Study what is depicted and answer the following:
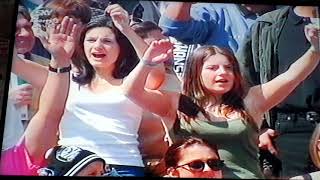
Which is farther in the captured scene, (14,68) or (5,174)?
(14,68)

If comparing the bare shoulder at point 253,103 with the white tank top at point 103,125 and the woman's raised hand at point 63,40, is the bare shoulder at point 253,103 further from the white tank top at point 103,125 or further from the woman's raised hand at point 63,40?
the woman's raised hand at point 63,40

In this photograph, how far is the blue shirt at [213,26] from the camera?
1.86 meters

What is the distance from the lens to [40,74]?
178cm

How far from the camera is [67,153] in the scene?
1674 mm

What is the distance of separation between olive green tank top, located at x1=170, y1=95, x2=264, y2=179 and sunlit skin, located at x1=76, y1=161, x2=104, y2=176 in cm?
24

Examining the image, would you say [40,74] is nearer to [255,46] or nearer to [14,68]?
[14,68]

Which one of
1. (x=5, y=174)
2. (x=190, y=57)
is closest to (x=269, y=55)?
(x=190, y=57)

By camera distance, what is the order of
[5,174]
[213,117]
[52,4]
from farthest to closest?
[52,4] → [213,117] → [5,174]

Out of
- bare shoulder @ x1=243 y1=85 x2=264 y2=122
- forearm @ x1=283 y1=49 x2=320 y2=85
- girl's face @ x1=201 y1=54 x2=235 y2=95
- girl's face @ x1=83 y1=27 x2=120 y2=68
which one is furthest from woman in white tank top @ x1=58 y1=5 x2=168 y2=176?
forearm @ x1=283 y1=49 x2=320 y2=85

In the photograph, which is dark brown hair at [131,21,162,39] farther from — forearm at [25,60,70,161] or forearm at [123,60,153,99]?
forearm at [25,60,70,161]

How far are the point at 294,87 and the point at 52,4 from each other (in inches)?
33.4

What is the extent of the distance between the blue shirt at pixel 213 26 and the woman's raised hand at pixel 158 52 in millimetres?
40

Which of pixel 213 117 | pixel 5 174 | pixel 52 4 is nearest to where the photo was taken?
pixel 5 174

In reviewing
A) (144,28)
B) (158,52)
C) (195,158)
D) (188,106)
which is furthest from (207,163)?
(144,28)
